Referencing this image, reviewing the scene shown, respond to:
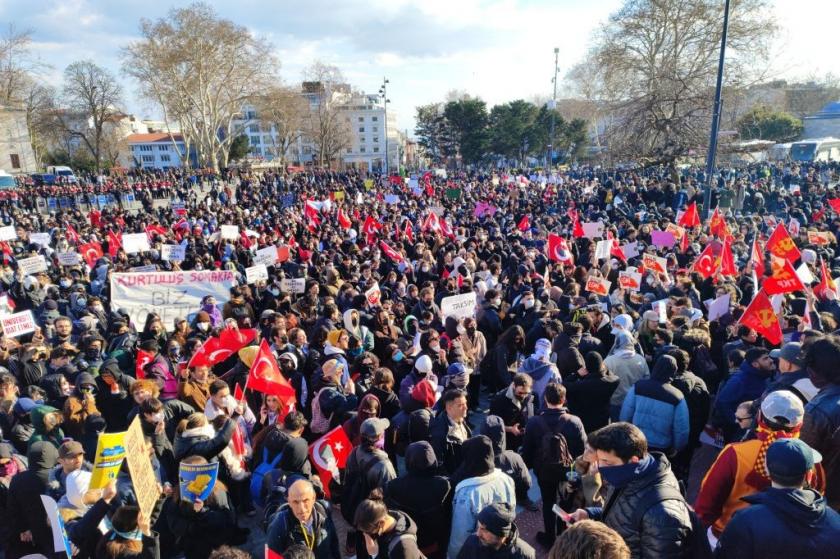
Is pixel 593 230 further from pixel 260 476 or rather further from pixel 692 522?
pixel 692 522

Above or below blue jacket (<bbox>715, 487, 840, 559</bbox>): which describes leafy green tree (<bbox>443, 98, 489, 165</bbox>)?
above

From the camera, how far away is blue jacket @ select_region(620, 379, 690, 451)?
4.36 m

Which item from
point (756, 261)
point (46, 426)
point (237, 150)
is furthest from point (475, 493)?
point (237, 150)

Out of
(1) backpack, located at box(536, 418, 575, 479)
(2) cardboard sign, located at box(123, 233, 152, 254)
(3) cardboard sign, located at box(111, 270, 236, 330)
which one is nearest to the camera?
(1) backpack, located at box(536, 418, 575, 479)

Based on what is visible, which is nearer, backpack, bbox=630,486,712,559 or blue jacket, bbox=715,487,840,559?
blue jacket, bbox=715,487,840,559

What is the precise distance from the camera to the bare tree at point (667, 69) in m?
24.3

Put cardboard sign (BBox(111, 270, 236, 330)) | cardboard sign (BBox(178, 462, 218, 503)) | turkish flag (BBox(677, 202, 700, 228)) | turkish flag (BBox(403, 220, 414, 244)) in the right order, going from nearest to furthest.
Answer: cardboard sign (BBox(178, 462, 218, 503))
cardboard sign (BBox(111, 270, 236, 330))
turkish flag (BBox(677, 202, 700, 228))
turkish flag (BBox(403, 220, 414, 244))

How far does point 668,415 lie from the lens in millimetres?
4367

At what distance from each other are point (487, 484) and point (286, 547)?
1.25 metres

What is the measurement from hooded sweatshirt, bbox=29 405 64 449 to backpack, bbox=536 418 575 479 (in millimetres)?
3939

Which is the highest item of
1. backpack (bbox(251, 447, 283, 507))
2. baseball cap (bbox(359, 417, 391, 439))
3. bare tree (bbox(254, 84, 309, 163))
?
bare tree (bbox(254, 84, 309, 163))

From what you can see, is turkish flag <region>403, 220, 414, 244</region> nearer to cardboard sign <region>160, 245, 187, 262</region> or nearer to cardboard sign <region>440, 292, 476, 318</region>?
cardboard sign <region>160, 245, 187, 262</region>

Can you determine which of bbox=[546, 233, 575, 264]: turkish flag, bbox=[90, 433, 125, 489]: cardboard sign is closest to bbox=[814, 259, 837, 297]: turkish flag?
bbox=[546, 233, 575, 264]: turkish flag

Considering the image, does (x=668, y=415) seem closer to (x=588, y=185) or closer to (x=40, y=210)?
(x=588, y=185)
